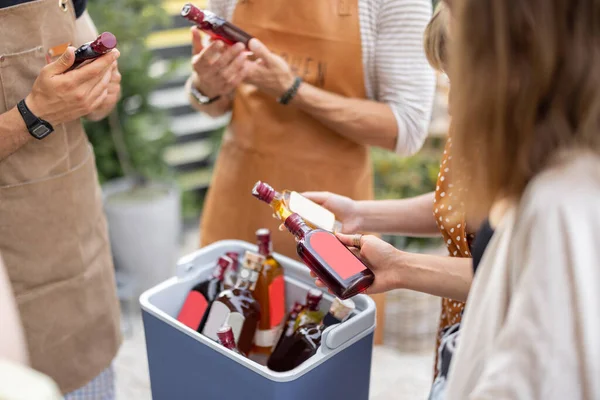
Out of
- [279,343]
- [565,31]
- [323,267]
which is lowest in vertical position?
[279,343]

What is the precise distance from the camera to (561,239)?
0.71 m

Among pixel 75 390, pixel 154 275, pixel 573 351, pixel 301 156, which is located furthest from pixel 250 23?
pixel 154 275

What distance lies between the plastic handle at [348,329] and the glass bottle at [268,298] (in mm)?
200

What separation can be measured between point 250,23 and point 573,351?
1.24 meters

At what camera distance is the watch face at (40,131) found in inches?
52.3

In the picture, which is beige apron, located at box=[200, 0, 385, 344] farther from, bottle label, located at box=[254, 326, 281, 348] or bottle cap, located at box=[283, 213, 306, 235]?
bottle cap, located at box=[283, 213, 306, 235]

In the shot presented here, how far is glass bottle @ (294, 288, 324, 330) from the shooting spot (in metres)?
1.27

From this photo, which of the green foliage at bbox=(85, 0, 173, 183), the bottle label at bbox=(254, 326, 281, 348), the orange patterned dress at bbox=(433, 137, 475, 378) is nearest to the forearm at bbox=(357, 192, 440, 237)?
the orange patterned dress at bbox=(433, 137, 475, 378)

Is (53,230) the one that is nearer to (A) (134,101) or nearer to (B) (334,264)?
(B) (334,264)

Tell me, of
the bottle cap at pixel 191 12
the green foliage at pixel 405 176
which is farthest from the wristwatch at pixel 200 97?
the green foliage at pixel 405 176

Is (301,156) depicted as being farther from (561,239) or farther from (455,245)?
(561,239)

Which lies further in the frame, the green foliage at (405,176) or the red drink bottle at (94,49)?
the green foliage at (405,176)

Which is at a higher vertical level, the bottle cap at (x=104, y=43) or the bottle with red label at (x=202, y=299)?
the bottle cap at (x=104, y=43)

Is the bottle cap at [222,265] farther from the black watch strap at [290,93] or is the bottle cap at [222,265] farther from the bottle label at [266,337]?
the black watch strap at [290,93]
